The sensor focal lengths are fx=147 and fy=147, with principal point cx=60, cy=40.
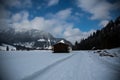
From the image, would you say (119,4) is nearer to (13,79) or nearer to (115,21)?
(115,21)

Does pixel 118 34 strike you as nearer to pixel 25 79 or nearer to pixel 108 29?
pixel 108 29

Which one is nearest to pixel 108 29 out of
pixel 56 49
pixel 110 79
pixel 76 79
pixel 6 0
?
pixel 110 79

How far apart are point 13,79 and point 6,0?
3.59 m

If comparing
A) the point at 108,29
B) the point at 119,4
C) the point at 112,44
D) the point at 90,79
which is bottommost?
the point at 90,79

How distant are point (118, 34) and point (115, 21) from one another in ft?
1.62

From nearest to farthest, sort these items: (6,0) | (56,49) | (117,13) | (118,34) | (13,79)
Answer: (6,0) < (117,13) < (118,34) < (13,79) < (56,49)

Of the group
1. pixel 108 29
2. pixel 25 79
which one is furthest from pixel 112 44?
pixel 25 79

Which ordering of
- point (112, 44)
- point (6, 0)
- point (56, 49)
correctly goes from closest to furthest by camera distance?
point (6, 0) < point (112, 44) < point (56, 49)

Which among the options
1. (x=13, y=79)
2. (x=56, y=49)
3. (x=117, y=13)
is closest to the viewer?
(x=117, y=13)

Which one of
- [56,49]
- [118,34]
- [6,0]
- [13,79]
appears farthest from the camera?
[56,49]

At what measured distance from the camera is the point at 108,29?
609cm

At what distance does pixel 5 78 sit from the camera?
6277 mm

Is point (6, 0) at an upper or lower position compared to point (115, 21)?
upper

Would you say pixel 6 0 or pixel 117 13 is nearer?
pixel 6 0
